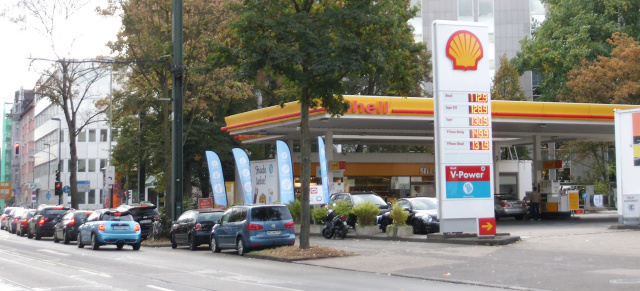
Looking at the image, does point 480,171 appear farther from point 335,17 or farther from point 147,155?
point 147,155

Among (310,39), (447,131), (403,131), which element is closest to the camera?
(310,39)

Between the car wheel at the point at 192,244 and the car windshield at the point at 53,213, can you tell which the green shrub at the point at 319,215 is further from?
the car windshield at the point at 53,213

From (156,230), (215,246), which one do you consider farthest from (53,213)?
(215,246)

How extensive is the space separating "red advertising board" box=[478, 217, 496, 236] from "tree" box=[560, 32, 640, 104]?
2816 centimetres

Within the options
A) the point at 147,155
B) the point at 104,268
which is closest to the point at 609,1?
the point at 147,155

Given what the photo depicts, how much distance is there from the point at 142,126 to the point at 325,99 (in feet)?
114

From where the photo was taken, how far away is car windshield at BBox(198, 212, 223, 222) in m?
28.9

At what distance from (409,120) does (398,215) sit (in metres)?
11.0

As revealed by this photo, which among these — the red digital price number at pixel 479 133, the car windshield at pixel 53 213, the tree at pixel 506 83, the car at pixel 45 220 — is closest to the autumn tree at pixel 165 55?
the car windshield at pixel 53 213

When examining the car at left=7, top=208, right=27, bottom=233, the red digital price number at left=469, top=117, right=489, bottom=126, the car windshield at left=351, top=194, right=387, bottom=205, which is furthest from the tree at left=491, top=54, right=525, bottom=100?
the red digital price number at left=469, top=117, right=489, bottom=126

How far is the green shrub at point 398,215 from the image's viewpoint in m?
27.7

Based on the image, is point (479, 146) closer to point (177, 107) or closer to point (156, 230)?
point (177, 107)

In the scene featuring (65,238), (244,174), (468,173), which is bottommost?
(65,238)

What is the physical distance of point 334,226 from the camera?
2961 cm
